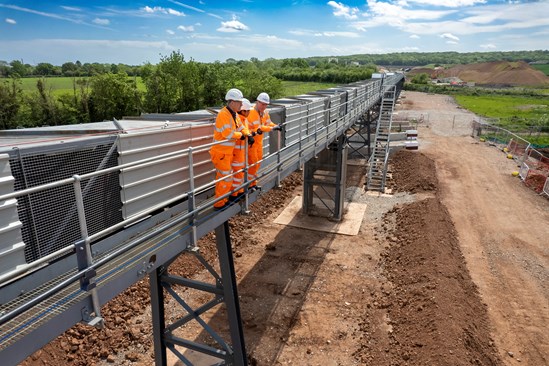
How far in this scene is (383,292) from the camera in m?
12.4

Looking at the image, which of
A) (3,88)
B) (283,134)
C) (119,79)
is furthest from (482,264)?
(3,88)

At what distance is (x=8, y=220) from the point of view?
A: 3586 millimetres

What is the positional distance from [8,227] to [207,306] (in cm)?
467

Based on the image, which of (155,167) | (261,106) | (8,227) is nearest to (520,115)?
(261,106)

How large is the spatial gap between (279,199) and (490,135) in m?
25.2

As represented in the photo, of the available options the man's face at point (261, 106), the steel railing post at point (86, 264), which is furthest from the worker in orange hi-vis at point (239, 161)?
Answer: the steel railing post at point (86, 264)

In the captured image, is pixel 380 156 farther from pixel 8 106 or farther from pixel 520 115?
pixel 520 115

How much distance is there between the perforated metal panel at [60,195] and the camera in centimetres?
390

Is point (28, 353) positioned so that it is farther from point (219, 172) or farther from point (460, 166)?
point (460, 166)

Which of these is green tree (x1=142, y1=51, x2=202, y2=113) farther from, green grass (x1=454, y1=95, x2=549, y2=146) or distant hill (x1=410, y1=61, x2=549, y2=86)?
distant hill (x1=410, y1=61, x2=549, y2=86)

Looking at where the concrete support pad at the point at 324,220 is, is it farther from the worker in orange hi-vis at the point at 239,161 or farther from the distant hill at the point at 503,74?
the distant hill at the point at 503,74

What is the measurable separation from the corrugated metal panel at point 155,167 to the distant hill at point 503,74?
127236 mm

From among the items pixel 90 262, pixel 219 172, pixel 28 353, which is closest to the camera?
pixel 28 353

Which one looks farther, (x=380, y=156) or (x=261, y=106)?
(x=380, y=156)
